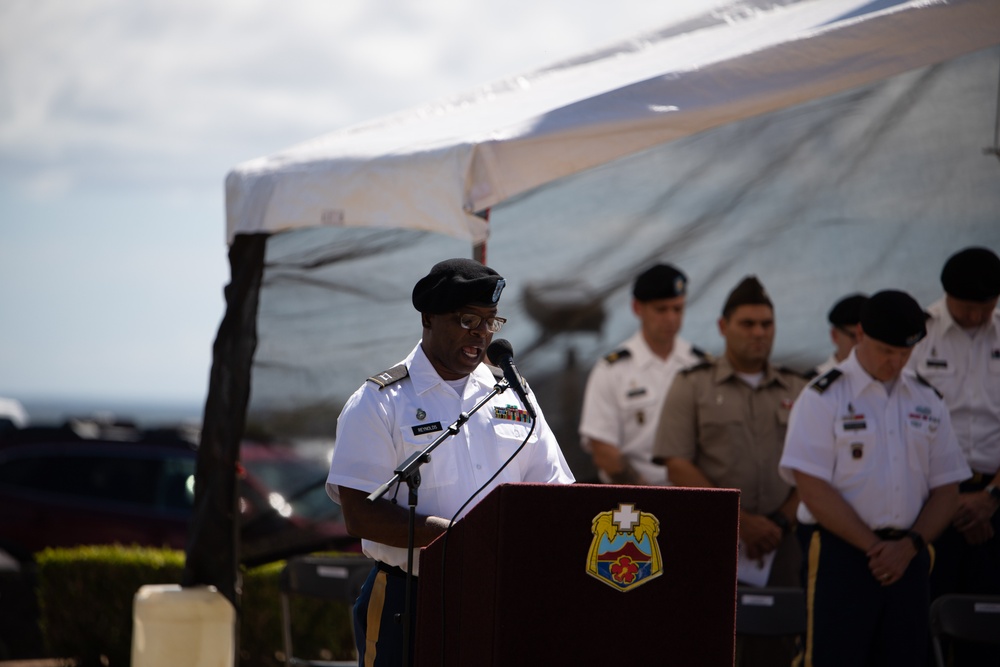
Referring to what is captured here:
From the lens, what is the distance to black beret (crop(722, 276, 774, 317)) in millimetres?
5730

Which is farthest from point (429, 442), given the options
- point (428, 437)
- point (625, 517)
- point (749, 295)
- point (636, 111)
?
point (749, 295)

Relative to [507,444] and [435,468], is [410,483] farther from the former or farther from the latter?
[507,444]

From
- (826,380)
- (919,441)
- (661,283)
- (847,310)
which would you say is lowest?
(919,441)

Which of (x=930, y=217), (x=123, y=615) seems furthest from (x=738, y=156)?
(x=123, y=615)

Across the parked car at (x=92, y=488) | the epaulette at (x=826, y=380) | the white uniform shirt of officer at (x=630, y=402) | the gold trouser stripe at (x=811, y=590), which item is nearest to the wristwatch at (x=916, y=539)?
the gold trouser stripe at (x=811, y=590)

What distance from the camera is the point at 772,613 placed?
198 inches

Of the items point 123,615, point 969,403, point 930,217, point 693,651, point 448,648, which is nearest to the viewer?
point 693,651

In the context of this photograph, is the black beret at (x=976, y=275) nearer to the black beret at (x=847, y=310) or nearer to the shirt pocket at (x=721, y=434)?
the black beret at (x=847, y=310)

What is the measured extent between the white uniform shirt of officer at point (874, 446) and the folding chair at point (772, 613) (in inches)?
16.6

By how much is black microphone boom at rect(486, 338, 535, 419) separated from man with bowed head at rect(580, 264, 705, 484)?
314cm

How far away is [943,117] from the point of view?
5672 mm

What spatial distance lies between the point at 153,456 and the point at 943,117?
735 cm

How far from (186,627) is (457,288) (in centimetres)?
315

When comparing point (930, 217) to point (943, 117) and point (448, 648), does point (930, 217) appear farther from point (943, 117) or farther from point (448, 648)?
point (448, 648)
